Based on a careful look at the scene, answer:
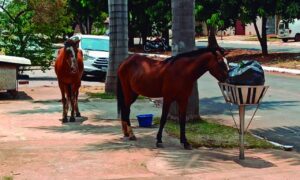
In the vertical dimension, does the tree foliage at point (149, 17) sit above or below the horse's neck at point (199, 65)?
above

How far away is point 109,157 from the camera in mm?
8133

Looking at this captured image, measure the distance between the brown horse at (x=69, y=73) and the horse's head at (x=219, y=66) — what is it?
3850mm

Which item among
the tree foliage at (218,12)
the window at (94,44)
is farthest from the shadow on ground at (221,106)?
the tree foliage at (218,12)

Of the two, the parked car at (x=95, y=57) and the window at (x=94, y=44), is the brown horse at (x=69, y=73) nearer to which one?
the parked car at (x=95, y=57)

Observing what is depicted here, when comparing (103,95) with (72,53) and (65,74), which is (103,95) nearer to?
(65,74)

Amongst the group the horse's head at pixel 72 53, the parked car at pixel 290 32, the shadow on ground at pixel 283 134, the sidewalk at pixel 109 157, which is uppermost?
the parked car at pixel 290 32

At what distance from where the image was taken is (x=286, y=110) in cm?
1358

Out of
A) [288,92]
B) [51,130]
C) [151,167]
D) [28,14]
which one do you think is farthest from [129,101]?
[28,14]

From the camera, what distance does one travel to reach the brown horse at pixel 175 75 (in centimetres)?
869

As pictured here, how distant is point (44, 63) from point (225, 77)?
13653 mm

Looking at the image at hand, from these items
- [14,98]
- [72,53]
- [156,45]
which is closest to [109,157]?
[72,53]

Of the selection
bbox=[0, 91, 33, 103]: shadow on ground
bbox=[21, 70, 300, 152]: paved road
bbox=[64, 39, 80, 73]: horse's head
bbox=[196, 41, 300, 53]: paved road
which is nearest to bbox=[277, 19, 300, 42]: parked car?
bbox=[196, 41, 300, 53]: paved road

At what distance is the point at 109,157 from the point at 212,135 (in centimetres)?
257

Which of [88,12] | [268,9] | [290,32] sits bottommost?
[290,32]
